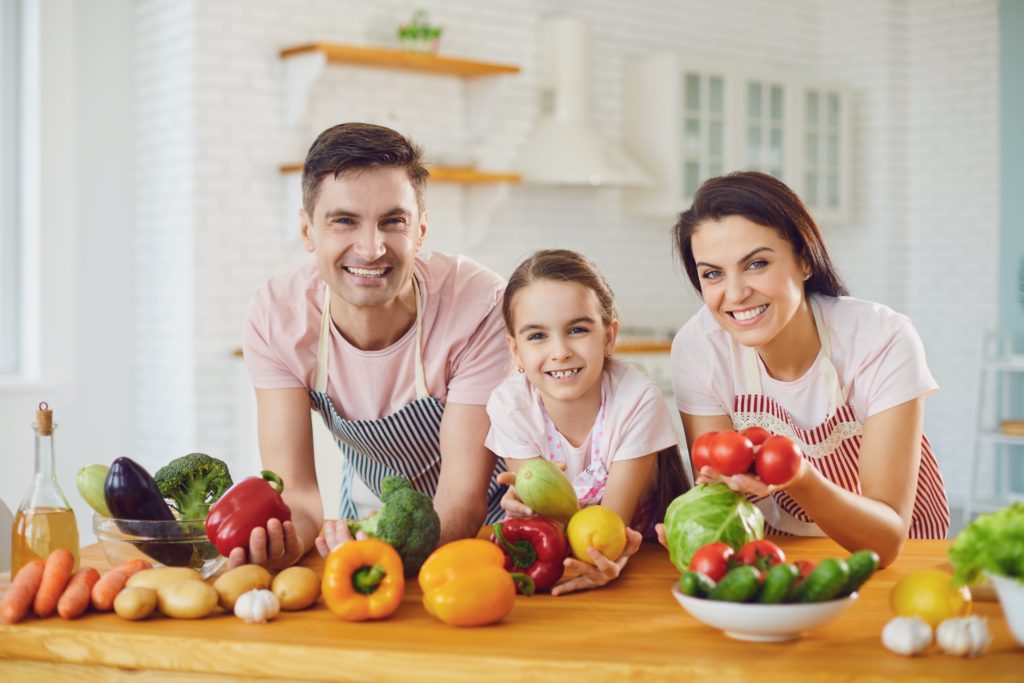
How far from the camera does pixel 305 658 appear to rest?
5.38 feet

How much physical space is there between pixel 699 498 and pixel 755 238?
653 mm

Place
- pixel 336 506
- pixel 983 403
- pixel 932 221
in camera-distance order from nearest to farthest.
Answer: pixel 336 506 → pixel 983 403 → pixel 932 221

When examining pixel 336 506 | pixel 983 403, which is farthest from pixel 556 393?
pixel 983 403

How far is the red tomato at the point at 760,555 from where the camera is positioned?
1.67m

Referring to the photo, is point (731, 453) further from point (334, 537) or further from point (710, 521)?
point (334, 537)

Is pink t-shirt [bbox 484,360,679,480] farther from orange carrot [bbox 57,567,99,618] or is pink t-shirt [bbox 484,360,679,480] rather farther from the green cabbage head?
orange carrot [bbox 57,567,99,618]

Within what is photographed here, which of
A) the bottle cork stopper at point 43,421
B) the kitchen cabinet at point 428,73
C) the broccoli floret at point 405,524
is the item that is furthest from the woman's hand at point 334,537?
the kitchen cabinet at point 428,73

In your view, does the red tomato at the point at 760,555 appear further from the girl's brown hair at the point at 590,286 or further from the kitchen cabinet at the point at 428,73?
the kitchen cabinet at the point at 428,73

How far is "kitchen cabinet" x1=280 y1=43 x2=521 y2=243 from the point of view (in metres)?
5.74

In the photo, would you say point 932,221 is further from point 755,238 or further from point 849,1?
point 755,238

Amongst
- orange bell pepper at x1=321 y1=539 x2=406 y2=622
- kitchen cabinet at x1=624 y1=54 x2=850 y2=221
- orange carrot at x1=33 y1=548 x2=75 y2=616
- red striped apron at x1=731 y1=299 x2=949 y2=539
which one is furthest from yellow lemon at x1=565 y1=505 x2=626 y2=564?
kitchen cabinet at x1=624 y1=54 x2=850 y2=221

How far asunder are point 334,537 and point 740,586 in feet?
2.55

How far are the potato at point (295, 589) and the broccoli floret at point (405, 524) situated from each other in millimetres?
131

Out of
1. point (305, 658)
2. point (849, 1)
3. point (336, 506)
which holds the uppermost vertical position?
point (849, 1)
